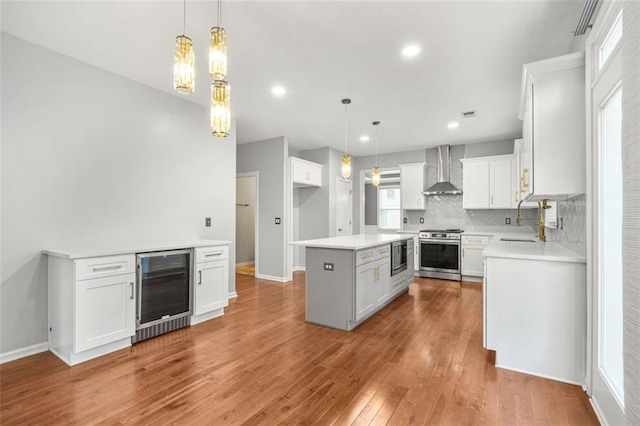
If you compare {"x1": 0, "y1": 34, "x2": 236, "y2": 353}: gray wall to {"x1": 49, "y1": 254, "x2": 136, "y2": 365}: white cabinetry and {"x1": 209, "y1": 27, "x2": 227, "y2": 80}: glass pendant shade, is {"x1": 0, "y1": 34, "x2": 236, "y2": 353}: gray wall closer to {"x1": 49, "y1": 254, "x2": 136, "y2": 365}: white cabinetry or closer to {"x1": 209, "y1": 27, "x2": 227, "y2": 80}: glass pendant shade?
{"x1": 49, "y1": 254, "x2": 136, "y2": 365}: white cabinetry

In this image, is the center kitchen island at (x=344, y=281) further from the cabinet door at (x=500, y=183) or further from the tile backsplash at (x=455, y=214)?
the tile backsplash at (x=455, y=214)

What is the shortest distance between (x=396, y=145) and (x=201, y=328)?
5148 millimetres

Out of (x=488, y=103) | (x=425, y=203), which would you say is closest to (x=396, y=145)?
(x=425, y=203)

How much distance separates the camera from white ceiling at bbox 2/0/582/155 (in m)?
2.23

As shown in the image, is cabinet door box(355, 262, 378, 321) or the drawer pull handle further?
cabinet door box(355, 262, 378, 321)

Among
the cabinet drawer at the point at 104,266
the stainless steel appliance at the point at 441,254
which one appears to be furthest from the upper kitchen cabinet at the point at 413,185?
the cabinet drawer at the point at 104,266

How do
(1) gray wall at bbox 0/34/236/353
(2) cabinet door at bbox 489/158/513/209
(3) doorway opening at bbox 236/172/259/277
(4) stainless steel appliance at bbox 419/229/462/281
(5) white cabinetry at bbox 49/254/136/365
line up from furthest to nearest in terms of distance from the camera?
1. (3) doorway opening at bbox 236/172/259/277
2. (4) stainless steel appliance at bbox 419/229/462/281
3. (2) cabinet door at bbox 489/158/513/209
4. (1) gray wall at bbox 0/34/236/353
5. (5) white cabinetry at bbox 49/254/136/365

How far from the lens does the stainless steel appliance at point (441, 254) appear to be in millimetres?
5781

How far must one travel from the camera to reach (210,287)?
3.49m

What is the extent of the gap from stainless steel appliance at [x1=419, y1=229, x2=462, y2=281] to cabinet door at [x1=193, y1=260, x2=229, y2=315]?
410 centimetres

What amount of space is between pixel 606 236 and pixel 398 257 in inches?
103

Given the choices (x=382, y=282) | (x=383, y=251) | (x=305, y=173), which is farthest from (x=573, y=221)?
(x=305, y=173)

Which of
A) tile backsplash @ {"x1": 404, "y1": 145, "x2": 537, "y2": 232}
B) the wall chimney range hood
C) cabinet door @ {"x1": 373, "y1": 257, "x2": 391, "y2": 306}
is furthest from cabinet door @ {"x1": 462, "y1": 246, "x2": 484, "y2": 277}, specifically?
cabinet door @ {"x1": 373, "y1": 257, "x2": 391, "y2": 306}

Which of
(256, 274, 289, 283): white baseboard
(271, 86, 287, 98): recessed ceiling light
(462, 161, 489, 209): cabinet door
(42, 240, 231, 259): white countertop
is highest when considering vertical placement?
(271, 86, 287, 98): recessed ceiling light
